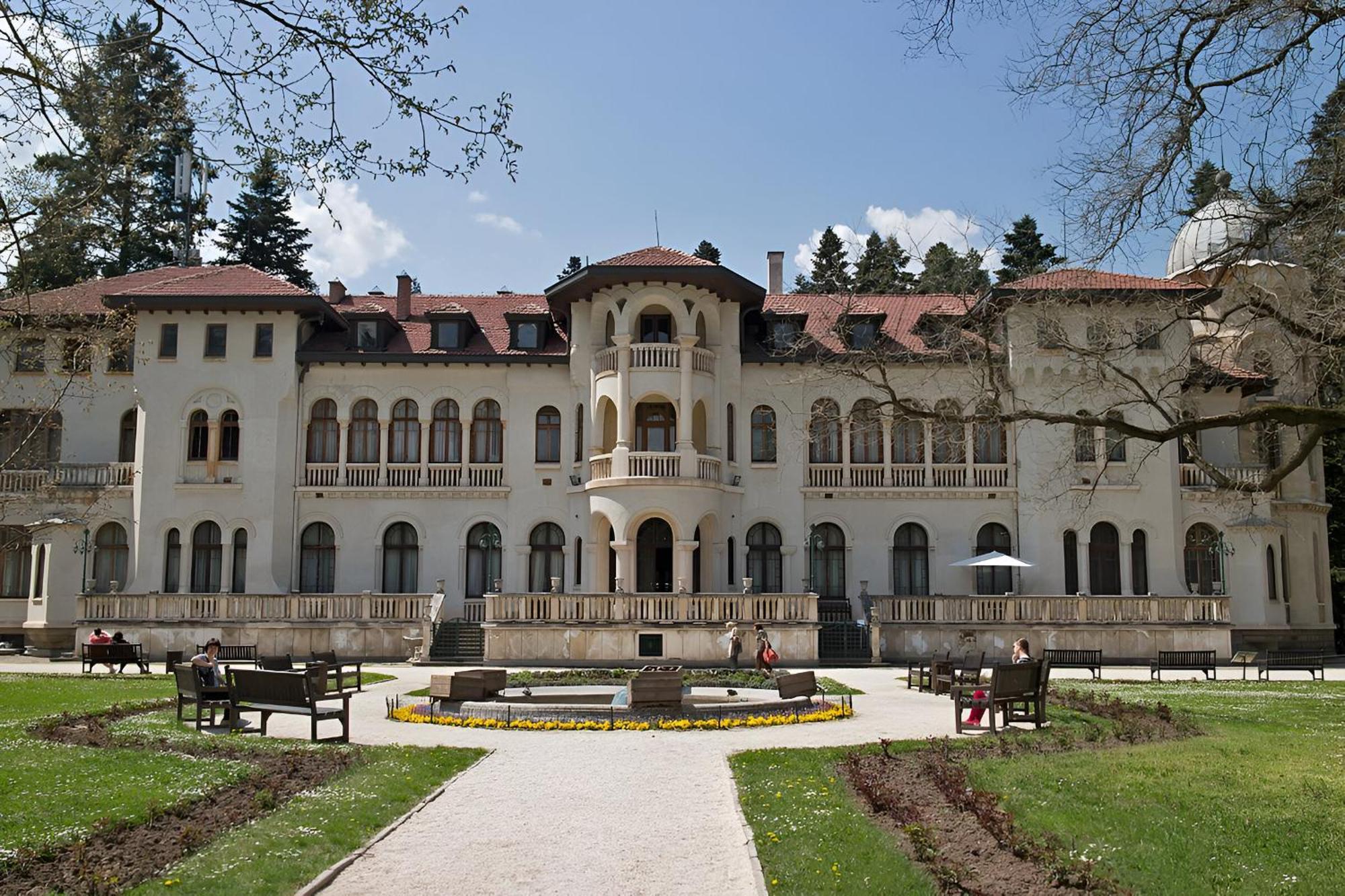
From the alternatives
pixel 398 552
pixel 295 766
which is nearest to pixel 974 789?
pixel 295 766

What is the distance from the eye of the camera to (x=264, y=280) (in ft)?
125

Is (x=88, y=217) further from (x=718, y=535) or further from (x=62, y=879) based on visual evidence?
(x=718, y=535)

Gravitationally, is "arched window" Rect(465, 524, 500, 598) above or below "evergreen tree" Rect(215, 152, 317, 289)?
below

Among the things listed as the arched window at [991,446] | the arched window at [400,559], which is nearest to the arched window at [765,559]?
the arched window at [991,446]

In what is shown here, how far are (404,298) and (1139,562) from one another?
2614 centimetres

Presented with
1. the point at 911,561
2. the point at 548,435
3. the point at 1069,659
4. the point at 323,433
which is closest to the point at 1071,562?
the point at 911,561

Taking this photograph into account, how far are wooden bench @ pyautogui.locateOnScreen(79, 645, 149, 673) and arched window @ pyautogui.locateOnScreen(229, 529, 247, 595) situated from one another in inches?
358

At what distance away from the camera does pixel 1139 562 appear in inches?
1462

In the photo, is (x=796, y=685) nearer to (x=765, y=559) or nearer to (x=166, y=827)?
(x=166, y=827)

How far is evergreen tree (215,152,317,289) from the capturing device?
59.1 metres

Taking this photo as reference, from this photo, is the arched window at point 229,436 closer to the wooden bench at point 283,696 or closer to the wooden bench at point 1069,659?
the wooden bench at point 283,696

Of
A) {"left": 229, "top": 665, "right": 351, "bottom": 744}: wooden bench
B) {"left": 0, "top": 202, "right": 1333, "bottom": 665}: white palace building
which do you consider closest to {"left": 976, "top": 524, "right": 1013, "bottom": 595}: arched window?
{"left": 0, "top": 202, "right": 1333, "bottom": 665}: white palace building

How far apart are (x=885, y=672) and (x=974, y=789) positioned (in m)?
19.1

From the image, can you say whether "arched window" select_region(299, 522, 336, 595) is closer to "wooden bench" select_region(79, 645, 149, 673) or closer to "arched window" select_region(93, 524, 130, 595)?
"arched window" select_region(93, 524, 130, 595)
